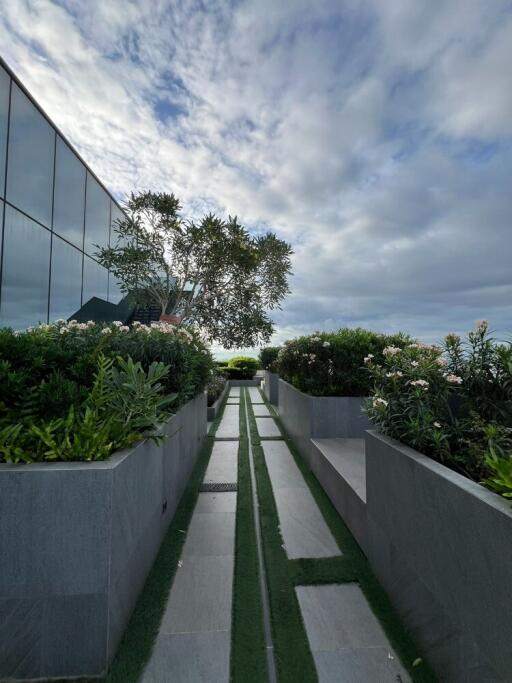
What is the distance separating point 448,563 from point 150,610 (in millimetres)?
1820

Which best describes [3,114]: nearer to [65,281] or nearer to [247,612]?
[65,281]

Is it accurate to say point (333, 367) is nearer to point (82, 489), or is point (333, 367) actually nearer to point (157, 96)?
point (82, 489)

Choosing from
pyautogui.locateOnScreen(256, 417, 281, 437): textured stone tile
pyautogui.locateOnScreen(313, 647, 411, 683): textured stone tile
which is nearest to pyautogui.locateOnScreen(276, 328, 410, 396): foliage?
pyautogui.locateOnScreen(256, 417, 281, 437): textured stone tile

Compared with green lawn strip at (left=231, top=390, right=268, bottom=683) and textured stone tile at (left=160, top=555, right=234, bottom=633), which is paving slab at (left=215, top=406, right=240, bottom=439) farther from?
textured stone tile at (left=160, top=555, right=234, bottom=633)

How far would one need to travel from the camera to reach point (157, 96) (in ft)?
19.4

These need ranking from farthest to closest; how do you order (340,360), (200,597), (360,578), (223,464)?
1. (340,360)
2. (223,464)
3. (360,578)
4. (200,597)

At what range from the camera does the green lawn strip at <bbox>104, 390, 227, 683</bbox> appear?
1574mm

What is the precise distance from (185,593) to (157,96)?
305 inches

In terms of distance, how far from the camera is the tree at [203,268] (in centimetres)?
1215

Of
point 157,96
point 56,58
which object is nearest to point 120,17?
point 157,96

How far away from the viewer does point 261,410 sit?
32.3ft

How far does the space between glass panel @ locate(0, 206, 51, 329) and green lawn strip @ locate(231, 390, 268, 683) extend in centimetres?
723

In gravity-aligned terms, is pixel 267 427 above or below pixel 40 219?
below

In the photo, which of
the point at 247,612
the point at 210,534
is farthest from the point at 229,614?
the point at 210,534
